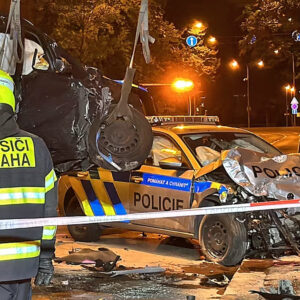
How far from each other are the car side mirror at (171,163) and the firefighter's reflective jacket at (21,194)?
4726mm

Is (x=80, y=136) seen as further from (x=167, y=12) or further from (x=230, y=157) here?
(x=167, y=12)

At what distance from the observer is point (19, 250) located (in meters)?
3.55

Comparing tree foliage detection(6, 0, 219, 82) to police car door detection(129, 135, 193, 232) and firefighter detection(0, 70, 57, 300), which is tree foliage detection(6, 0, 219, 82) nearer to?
police car door detection(129, 135, 193, 232)

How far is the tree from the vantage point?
1068 inches

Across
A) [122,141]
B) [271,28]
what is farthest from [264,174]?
[271,28]

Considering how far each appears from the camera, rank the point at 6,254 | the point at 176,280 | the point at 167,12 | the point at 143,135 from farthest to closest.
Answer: the point at 167,12
the point at 176,280
the point at 143,135
the point at 6,254

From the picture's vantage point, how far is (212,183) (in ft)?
26.3

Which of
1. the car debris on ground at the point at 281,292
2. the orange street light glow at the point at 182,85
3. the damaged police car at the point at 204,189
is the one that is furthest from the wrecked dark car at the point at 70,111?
the orange street light glow at the point at 182,85

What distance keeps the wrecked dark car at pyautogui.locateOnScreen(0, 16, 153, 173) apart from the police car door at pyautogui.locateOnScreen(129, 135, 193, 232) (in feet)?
6.56

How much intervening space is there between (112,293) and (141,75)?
17810 millimetres

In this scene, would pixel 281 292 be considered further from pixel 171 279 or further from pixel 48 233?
pixel 48 233

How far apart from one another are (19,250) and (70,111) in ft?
9.92

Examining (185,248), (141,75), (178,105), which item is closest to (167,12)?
(141,75)

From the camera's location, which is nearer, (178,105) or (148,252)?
(148,252)
